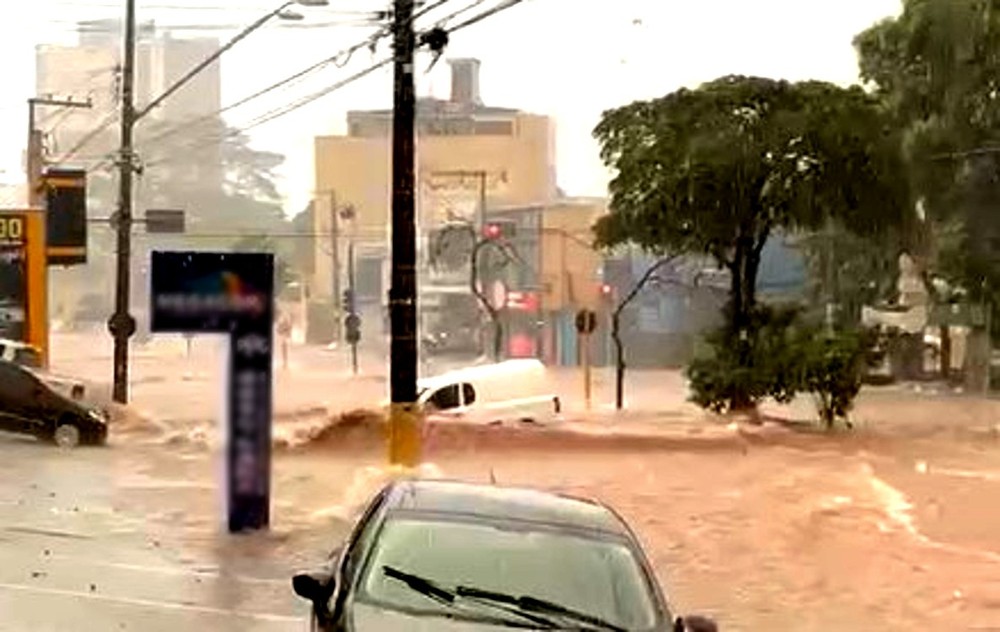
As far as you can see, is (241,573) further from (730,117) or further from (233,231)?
(233,231)

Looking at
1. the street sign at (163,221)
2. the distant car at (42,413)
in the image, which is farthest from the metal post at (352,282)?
the distant car at (42,413)

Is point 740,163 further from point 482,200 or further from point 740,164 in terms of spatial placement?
point 482,200

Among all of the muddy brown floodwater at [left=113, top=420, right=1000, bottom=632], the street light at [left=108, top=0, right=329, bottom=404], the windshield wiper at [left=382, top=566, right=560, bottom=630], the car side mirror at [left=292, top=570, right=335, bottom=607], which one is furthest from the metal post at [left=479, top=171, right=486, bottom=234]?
the windshield wiper at [left=382, top=566, right=560, bottom=630]

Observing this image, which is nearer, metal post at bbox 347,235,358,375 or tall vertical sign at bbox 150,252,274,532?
tall vertical sign at bbox 150,252,274,532

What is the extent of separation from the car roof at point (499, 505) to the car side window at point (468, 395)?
2503 cm

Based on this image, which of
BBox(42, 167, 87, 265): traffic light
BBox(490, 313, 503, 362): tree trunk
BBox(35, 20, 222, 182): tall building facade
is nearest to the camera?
BBox(42, 167, 87, 265): traffic light

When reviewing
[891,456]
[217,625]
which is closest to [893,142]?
[891,456]

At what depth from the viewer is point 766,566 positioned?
53.6 ft

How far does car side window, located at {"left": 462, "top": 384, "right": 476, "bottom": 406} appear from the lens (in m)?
34.2

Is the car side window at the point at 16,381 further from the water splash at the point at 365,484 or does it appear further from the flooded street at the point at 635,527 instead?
the water splash at the point at 365,484

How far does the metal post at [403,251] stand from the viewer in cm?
2102

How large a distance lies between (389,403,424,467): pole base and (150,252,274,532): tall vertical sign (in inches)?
205

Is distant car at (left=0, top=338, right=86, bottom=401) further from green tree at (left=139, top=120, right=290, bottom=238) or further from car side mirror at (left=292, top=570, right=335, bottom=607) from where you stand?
green tree at (left=139, top=120, right=290, bottom=238)

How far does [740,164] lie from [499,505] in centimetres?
2569
